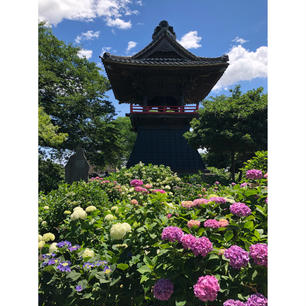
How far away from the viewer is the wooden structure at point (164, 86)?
8.16m

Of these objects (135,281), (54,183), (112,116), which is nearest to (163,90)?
(112,116)

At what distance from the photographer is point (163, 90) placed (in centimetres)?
940

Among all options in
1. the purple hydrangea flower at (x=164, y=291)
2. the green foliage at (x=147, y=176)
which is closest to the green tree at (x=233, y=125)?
the green foliage at (x=147, y=176)

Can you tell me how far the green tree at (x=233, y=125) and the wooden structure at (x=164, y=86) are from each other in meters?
1.04

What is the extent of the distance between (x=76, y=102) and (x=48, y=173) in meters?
4.31

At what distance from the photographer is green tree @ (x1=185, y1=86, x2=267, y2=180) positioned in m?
7.02

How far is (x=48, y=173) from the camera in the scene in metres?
11.3

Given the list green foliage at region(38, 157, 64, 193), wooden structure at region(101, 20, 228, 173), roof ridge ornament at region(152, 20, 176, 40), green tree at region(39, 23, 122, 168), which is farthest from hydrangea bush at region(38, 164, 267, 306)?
green tree at region(39, 23, 122, 168)

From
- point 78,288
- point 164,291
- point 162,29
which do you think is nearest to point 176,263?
point 164,291

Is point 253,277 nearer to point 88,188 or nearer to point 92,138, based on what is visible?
point 88,188

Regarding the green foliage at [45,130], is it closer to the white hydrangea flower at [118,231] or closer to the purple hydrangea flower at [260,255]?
the white hydrangea flower at [118,231]

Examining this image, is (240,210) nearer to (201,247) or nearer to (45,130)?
(201,247)

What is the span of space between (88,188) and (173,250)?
2.46 meters

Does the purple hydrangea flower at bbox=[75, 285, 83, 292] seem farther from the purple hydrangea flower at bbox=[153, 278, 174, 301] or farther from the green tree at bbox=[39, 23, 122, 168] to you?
the green tree at bbox=[39, 23, 122, 168]
